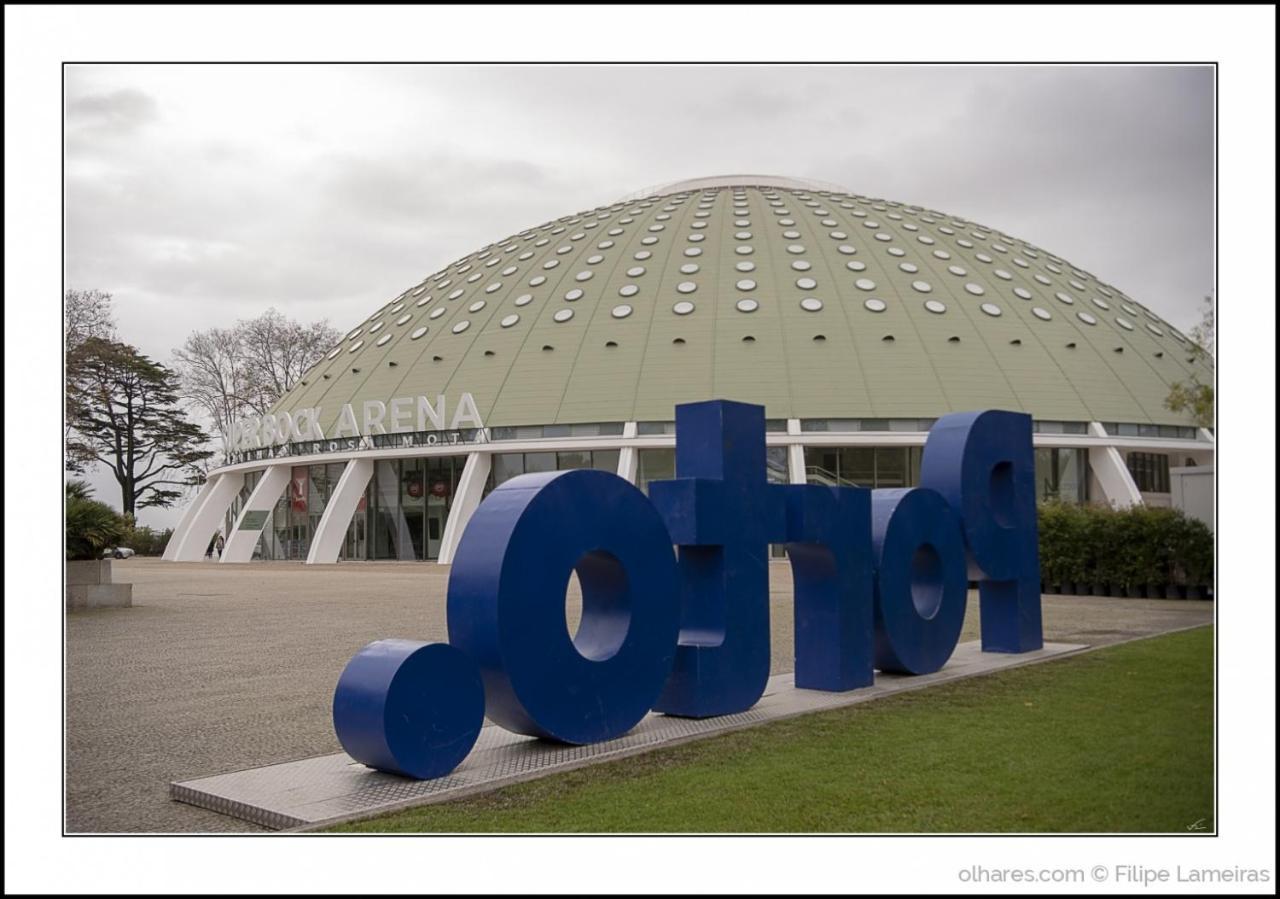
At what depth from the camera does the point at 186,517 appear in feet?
176

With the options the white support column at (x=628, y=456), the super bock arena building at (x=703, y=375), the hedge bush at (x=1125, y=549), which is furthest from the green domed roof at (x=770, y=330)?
the hedge bush at (x=1125, y=549)

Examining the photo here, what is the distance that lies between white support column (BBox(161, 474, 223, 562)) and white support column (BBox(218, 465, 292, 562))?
301cm

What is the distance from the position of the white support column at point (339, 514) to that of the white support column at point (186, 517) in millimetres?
10124

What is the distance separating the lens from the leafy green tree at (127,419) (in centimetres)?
2734

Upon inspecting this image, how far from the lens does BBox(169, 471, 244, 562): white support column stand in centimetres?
5041

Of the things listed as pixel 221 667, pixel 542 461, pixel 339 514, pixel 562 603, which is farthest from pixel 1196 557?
pixel 339 514

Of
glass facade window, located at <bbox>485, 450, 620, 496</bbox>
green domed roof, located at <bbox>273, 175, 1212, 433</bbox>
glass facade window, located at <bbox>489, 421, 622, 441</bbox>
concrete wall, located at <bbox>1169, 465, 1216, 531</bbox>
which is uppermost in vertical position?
green domed roof, located at <bbox>273, 175, 1212, 433</bbox>

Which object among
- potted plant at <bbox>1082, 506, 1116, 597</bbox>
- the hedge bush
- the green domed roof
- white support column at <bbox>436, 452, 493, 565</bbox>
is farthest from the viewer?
the green domed roof

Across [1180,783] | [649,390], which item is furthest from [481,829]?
[649,390]

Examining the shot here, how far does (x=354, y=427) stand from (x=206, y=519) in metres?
10.8

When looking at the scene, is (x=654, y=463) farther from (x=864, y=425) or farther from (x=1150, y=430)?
(x=1150, y=430)

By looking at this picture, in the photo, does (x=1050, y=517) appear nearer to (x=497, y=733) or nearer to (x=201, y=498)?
(x=497, y=733)

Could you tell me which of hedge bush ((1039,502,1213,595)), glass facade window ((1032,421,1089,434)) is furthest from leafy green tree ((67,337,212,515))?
glass facade window ((1032,421,1089,434))

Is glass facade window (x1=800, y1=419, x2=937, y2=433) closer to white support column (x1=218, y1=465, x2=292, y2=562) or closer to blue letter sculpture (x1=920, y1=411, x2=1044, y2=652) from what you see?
white support column (x1=218, y1=465, x2=292, y2=562)
